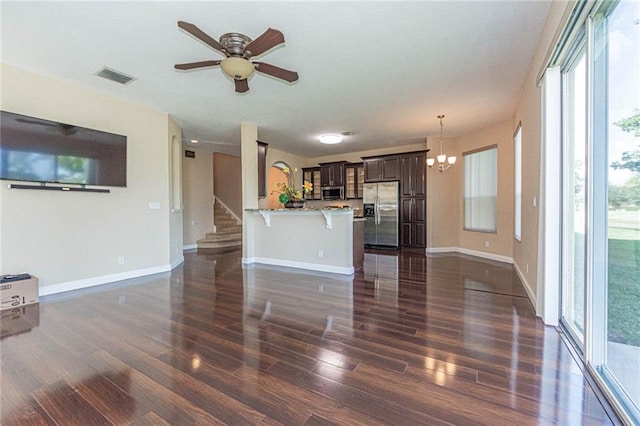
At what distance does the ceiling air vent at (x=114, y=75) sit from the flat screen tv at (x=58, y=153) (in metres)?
0.83

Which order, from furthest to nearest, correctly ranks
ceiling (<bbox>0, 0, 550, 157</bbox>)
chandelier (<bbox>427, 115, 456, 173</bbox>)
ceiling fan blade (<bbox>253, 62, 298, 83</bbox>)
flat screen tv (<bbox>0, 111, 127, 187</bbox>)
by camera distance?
chandelier (<bbox>427, 115, 456, 173</bbox>) < flat screen tv (<bbox>0, 111, 127, 187</bbox>) < ceiling fan blade (<bbox>253, 62, 298, 83</bbox>) < ceiling (<bbox>0, 0, 550, 157</bbox>)

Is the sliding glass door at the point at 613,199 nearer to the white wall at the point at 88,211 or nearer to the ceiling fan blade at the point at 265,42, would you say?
the ceiling fan blade at the point at 265,42

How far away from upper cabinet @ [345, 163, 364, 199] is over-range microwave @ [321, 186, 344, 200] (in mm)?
181

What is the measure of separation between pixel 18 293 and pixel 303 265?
3.71m

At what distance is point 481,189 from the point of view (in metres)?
6.36

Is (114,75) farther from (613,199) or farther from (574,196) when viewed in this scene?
(574,196)

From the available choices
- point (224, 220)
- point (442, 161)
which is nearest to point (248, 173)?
point (224, 220)

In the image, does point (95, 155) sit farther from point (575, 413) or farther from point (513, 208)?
point (513, 208)

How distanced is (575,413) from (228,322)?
2.57 metres

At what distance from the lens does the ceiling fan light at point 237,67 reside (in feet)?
8.39

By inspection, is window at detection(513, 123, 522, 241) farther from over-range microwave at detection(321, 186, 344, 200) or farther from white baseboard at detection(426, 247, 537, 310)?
over-range microwave at detection(321, 186, 344, 200)

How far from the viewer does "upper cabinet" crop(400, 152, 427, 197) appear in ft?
23.1

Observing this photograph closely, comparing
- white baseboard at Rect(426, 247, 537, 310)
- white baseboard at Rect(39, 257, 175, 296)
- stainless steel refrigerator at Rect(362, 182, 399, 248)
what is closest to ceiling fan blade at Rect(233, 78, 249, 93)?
white baseboard at Rect(39, 257, 175, 296)

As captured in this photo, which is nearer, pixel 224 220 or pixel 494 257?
pixel 494 257
